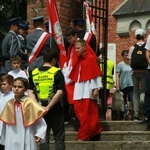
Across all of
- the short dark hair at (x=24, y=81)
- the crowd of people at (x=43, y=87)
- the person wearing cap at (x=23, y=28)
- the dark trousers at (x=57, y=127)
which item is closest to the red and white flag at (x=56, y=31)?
the crowd of people at (x=43, y=87)

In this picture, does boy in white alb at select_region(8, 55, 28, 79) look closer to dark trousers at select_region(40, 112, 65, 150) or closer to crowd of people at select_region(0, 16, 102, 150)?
crowd of people at select_region(0, 16, 102, 150)

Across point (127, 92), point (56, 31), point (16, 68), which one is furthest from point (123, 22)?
point (16, 68)

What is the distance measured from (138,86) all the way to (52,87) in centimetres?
343

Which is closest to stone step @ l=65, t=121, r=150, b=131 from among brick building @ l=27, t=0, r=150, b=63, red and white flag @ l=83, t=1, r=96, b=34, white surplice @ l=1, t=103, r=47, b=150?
red and white flag @ l=83, t=1, r=96, b=34

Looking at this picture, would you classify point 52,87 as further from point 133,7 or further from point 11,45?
point 133,7

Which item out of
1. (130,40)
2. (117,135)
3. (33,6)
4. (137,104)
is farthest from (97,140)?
(130,40)

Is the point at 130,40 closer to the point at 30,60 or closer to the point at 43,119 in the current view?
the point at 30,60

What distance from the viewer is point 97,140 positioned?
1089 centimetres

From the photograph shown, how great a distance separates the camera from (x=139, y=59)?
39.3 feet

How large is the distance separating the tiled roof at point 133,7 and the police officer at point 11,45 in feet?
38.4

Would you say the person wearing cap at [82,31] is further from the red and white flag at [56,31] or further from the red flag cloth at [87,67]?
the red flag cloth at [87,67]

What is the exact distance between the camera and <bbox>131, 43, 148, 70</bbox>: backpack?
11.9 metres

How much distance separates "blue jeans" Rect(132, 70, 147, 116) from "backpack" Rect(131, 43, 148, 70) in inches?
4.4

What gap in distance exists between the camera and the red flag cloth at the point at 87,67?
1063cm
